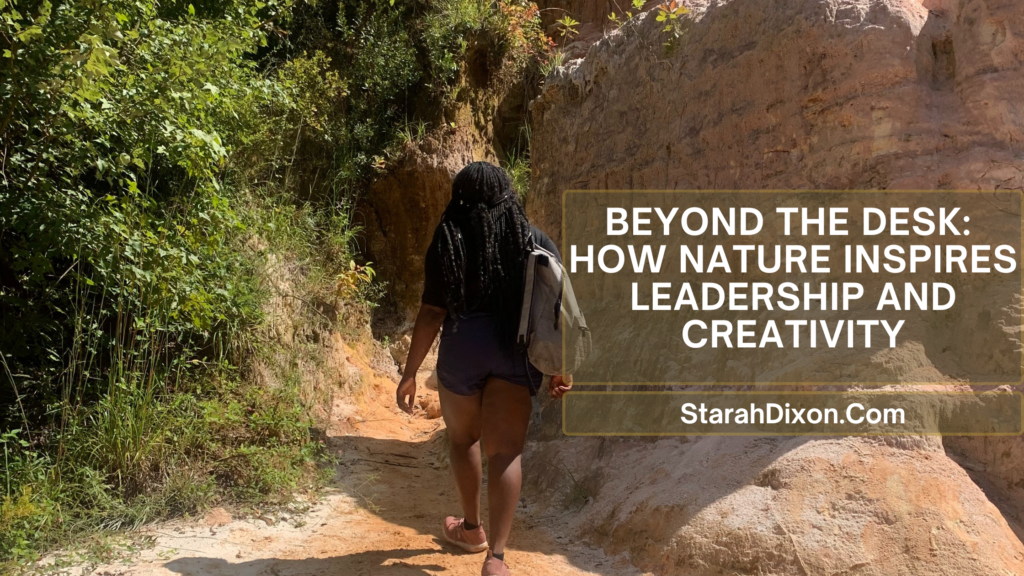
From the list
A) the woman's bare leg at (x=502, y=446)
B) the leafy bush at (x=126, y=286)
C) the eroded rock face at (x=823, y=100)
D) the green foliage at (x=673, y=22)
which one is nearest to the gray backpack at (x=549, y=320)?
the woman's bare leg at (x=502, y=446)

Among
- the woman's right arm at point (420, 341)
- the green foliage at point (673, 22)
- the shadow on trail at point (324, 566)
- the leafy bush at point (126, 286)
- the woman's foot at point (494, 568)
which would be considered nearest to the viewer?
the woman's foot at point (494, 568)

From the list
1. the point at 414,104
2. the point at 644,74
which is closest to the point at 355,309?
the point at 414,104

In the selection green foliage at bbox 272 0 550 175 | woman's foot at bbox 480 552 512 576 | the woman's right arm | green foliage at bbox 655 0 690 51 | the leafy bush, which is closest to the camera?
woman's foot at bbox 480 552 512 576

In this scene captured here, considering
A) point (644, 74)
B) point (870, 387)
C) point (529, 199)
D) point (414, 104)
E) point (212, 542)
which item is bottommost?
point (212, 542)

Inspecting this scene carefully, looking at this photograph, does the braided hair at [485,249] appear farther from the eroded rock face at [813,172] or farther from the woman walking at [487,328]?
the eroded rock face at [813,172]

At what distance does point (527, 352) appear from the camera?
3.49m

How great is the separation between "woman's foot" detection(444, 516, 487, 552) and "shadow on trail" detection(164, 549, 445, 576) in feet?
0.49

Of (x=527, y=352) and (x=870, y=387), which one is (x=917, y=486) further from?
(x=527, y=352)

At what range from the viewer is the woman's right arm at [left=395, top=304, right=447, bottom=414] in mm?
3623

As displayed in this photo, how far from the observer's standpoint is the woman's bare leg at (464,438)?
3582mm

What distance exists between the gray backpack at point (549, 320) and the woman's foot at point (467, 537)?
0.97m

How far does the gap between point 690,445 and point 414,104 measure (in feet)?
26.7

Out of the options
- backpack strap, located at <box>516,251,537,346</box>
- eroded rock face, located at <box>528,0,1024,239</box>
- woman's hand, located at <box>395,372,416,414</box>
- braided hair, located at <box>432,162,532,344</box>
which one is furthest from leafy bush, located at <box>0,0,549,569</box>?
eroded rock face, located at <box>528,0,1024,239</box>

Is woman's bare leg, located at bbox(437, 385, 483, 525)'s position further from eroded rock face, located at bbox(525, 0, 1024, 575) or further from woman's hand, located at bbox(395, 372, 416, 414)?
eroded rock face, located at bbox(525, 0, 1024, 575)
